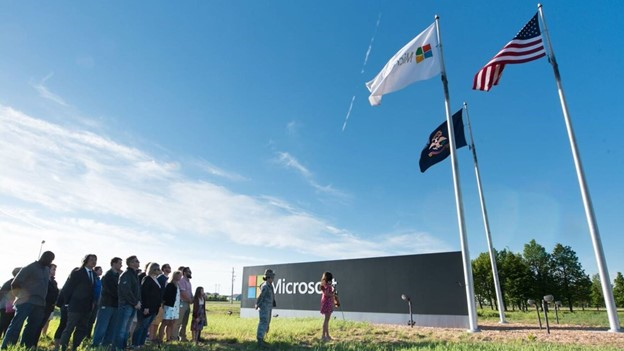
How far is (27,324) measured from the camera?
6.47 meters

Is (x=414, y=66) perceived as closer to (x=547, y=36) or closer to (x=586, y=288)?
(x=547, y=36)

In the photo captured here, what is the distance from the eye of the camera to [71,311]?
6777 mm

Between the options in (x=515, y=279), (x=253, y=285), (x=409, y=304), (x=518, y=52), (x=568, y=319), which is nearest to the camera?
(x=518, y=52)

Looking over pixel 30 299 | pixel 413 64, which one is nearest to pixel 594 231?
pixel 413 64

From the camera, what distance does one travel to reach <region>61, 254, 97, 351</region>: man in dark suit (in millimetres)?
6781

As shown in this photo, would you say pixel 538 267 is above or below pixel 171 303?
above

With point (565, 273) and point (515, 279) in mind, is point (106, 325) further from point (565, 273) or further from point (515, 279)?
point (565, 273)

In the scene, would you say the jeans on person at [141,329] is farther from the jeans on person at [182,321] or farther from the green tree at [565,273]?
the green tree at [565,273]

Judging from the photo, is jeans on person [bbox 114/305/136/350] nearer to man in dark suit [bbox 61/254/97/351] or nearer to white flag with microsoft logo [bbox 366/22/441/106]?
man in dark suit [bbox 61/254/97/351]

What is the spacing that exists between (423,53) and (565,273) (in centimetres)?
4432

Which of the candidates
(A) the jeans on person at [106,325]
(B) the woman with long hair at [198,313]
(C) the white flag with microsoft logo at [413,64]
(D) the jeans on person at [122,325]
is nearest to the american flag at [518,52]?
(C) the white flag with microsoft logo at [413,64]

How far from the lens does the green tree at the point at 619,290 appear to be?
5284 centimetres

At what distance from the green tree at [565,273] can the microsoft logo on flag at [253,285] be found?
37.3m

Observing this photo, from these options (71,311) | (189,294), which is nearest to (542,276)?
(189,294)
